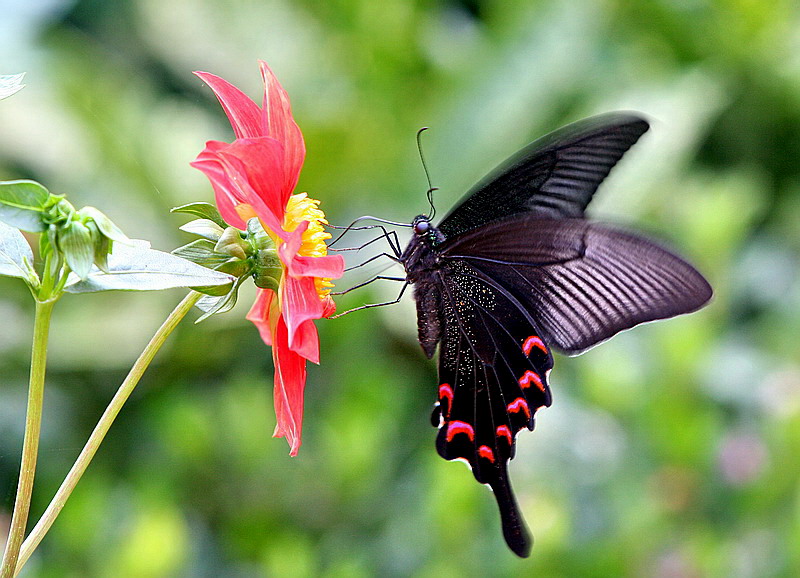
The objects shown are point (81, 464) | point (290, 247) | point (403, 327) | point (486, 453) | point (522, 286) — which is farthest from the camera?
point (403, 327)

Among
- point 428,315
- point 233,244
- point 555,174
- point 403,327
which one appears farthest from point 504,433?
point 403,327

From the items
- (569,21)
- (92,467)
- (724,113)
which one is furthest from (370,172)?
(724,113)

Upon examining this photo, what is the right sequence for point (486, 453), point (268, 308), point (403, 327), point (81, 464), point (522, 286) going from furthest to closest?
point (403, 327)
point (522, 286)
point (486, 453)
point (268, 308)
point (81, 464)

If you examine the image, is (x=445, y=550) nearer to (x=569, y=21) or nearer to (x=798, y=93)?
(x=569, y=21)

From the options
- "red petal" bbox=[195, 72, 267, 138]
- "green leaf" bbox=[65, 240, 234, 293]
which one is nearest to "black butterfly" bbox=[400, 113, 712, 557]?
"red petal" bbox=[195, 72, 267, 138]

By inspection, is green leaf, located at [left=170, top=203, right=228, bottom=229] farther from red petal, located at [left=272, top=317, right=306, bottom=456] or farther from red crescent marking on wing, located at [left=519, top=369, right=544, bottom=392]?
red crescent marking on wing, located at [left=519, top=369, right=544, bottom=392]

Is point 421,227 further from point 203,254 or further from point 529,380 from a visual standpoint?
point 203,254
